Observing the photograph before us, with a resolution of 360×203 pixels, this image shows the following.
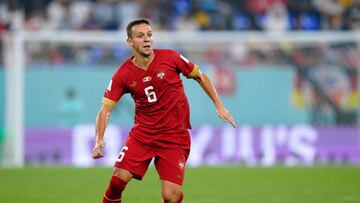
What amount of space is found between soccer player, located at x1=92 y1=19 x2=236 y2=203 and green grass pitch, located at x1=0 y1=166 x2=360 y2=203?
3.17 meters

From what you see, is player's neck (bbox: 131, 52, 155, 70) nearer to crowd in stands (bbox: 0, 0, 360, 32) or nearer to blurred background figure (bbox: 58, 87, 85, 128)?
blurred background figure (bbox: 58, 87, 85, 128)

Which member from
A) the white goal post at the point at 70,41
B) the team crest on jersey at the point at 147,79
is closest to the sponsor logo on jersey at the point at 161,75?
the team crest on jersey at the point at 147,79

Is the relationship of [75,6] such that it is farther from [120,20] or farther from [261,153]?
[261,153]

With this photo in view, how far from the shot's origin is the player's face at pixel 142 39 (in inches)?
354

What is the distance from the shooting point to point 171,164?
9.05 m

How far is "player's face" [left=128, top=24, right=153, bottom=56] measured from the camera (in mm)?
8992

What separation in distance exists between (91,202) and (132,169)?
3.14m

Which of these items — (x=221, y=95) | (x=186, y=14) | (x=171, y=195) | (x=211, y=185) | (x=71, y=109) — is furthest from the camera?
(x=186, y=14)

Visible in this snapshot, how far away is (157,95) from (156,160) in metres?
0.68

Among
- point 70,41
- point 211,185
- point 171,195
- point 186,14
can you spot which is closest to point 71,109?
point 70,41

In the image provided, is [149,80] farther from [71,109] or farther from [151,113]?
[71,109]

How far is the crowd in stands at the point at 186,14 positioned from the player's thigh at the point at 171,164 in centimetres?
1419

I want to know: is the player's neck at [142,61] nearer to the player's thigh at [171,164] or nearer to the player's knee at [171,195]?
the player's thigh at [171,164]

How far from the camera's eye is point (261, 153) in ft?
67.7
